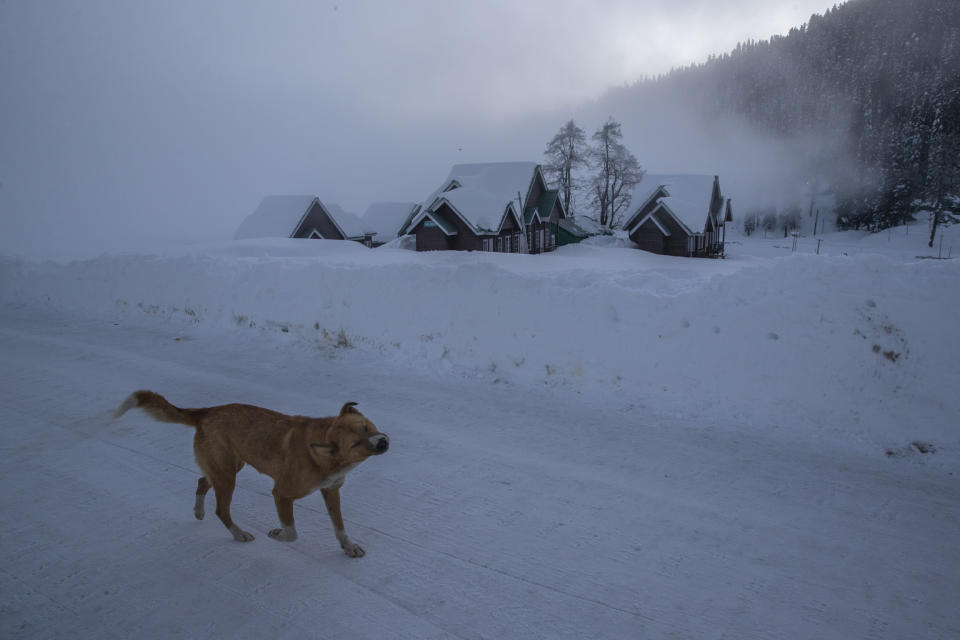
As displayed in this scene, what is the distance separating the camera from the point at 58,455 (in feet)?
18.7

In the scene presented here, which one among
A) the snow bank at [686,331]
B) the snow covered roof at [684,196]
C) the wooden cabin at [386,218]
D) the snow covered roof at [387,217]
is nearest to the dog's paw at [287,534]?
the snow bank at [686,331]

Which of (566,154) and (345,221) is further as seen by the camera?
(566,154)

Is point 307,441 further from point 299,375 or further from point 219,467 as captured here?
point 299,375

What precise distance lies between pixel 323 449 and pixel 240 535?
1529mm

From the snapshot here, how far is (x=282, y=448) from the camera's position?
3.65 meters

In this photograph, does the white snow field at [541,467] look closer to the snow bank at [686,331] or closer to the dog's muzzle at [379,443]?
the snow bank at [686,331]

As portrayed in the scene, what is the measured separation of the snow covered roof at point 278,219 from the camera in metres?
34.2

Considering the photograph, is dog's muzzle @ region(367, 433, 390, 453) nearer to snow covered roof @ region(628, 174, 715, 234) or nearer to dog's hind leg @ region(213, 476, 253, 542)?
dog's hind leg @ region(213, 476, 253, 542)

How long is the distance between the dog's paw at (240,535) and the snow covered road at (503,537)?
0.06m

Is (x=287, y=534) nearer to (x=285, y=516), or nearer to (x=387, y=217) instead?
(x=285, y=516)

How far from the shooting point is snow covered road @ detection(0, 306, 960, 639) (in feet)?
11.2

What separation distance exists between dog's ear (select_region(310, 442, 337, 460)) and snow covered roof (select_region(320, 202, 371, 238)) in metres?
35.1

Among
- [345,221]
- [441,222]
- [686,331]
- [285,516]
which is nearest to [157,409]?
[285,516]

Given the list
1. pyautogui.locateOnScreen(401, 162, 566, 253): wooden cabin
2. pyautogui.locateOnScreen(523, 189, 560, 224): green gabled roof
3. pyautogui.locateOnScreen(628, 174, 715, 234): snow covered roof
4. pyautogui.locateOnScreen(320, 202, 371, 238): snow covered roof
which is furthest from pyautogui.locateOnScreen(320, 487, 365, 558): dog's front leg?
pyautogui.locateOnScreen(320, 202, 371, 238): snow covered roof
